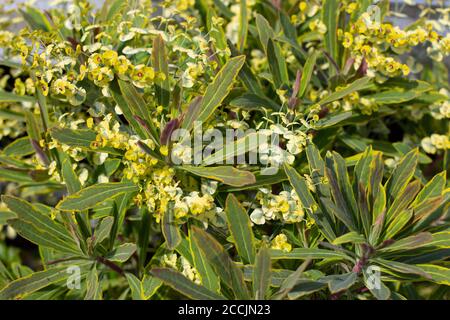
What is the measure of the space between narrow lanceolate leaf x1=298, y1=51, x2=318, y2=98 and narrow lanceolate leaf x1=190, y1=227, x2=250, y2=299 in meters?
0.58

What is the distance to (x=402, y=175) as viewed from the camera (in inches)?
55.7

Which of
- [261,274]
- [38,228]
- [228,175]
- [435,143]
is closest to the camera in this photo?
[261,274]

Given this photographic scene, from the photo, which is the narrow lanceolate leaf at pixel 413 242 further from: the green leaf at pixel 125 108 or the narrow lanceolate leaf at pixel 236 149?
the green leaf at pixel 125 108

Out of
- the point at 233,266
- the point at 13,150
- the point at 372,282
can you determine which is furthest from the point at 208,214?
the point at 13,150

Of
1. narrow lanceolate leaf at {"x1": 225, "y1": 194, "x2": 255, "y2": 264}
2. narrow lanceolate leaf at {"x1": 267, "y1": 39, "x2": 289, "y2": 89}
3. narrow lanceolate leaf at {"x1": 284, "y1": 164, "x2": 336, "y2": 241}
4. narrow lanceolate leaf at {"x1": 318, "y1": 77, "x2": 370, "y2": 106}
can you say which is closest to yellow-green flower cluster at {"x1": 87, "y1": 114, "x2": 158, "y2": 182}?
narrow lanceolate leaf at {"x1": 225, "y1": 194, "x2": 255, "y2": 264}

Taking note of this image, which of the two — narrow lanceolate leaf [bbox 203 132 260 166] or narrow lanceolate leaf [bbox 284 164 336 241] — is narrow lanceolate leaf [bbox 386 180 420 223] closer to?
narrow lanceolate leaf [bbox 284 164 336 241]

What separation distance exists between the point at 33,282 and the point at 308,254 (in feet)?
2.22

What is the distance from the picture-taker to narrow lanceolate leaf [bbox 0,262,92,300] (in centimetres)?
133

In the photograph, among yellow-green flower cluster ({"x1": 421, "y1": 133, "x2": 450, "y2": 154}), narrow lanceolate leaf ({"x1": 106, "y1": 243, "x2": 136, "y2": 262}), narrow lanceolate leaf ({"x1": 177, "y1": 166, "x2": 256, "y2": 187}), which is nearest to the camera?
narrow lanceolate leaf ({"x1": 177, "y1": 166, "x2": 256, "y2": 187})

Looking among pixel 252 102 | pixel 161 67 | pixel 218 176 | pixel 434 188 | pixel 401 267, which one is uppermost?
pixel 161 67

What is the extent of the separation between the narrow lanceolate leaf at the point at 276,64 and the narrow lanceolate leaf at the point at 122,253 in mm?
618

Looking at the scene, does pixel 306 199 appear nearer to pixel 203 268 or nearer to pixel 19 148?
pixel 203 268

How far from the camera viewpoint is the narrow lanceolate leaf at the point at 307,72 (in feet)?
5.05

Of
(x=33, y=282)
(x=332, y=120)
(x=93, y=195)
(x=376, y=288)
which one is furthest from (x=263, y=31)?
(x=33, y=282)
